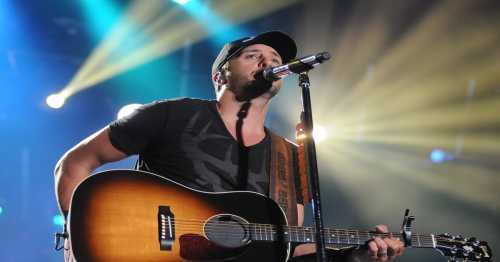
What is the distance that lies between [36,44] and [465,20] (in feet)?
23.7

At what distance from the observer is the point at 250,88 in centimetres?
335

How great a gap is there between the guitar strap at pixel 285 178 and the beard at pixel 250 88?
37 centimetres

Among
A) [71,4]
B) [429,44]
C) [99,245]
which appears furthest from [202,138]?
[71,4]

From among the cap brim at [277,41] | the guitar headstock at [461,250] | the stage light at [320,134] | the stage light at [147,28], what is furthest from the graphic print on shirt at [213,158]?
the stage light at [147,28]

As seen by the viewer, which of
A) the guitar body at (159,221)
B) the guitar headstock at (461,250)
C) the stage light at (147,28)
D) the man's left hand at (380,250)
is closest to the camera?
the guitar body at (159,221)

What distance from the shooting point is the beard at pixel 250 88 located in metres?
3.31

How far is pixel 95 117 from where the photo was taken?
28.8 feet

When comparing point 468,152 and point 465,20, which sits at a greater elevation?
point 465,20

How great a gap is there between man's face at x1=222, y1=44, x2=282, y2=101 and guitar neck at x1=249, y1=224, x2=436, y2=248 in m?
1.07

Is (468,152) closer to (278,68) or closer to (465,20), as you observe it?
(465,20)

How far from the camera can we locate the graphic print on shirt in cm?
292

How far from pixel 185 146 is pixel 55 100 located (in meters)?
6.14

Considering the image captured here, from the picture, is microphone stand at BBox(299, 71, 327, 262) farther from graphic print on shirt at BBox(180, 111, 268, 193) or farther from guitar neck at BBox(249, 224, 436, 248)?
graphic print on shirt at BBox(180, 111, 268, 193)

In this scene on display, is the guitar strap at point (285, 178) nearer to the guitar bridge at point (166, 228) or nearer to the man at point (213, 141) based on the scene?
the man at point (213, 141)
